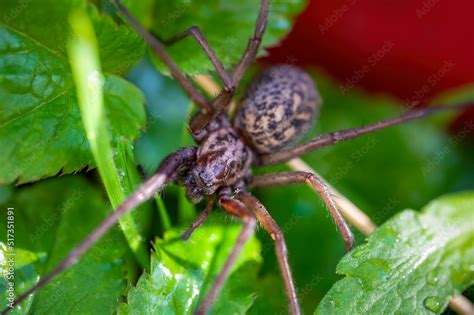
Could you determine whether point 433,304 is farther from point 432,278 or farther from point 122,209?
point 122,209

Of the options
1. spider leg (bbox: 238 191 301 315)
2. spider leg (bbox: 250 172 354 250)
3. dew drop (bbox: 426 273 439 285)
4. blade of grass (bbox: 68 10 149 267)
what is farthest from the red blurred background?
blade of grass (bbox: 68 10 149 267)

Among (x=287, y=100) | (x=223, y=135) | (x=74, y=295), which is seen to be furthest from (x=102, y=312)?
(x=287, y=100)

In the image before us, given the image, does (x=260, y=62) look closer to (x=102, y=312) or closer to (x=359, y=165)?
(x=359, y=165)

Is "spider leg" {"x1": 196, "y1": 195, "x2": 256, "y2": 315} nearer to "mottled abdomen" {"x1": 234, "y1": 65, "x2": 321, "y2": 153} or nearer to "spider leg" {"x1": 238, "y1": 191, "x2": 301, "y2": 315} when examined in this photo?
"spider leg" {"x1": 238, "y1": 191, "x2": 301, "y2": 315}

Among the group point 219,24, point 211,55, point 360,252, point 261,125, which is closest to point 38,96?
point 211,55

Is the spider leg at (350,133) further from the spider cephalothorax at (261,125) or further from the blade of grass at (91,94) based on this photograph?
the blade of grass at (91,94)

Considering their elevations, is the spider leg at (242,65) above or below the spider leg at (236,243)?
above

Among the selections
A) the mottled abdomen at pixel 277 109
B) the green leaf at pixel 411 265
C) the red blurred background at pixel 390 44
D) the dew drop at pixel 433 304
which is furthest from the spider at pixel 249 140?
the red blurred background at pixel 390 44

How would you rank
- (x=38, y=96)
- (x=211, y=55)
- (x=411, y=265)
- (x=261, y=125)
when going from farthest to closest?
1. (x=261, y=125)
2. (x=211, y=55)
3. (x=411, y=265)
4. (x=38, y=96)
